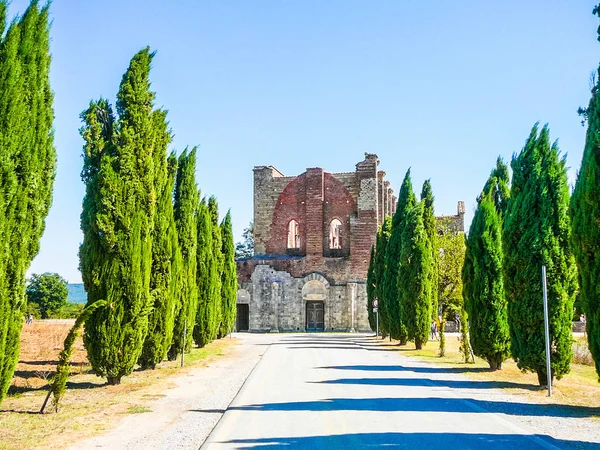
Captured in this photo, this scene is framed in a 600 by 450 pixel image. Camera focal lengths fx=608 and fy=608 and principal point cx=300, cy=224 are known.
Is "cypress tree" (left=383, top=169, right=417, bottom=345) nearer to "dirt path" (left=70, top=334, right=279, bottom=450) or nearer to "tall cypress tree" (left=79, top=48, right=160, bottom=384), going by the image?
"dirt path" (left=70, top=334, right=279, bottom=450)

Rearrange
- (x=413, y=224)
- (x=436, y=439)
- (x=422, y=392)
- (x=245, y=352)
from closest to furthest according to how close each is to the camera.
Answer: (x=436, y=439)
(x=422, y=392)
(x=245, y=352)
(x=413, y=224)

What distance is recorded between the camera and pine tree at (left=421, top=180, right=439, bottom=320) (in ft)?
89.1

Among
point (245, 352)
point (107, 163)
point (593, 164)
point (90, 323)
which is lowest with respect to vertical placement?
point (245, 352)

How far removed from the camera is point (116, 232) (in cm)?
1334

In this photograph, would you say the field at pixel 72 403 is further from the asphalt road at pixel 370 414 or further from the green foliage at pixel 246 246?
the green foliage at pixel 246 246

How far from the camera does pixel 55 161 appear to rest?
31.2ft

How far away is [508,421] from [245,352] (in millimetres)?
17435

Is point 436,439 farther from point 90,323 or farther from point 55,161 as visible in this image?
point 90,323

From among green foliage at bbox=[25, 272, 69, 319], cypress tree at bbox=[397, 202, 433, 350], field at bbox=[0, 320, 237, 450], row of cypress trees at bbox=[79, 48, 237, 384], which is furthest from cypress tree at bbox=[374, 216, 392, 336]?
green foliage at bbox=[25, 272, 69, 319]

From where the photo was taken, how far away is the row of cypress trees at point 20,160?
8.46m

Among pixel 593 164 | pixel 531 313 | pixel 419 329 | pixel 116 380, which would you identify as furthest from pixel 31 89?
pixel 419 329

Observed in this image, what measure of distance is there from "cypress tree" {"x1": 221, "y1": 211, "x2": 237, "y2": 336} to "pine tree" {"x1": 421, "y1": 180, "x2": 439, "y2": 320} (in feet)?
41.0

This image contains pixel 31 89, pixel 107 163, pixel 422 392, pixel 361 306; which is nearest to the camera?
pixel 31 89

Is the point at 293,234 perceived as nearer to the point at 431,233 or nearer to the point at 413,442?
the point at 431,233
